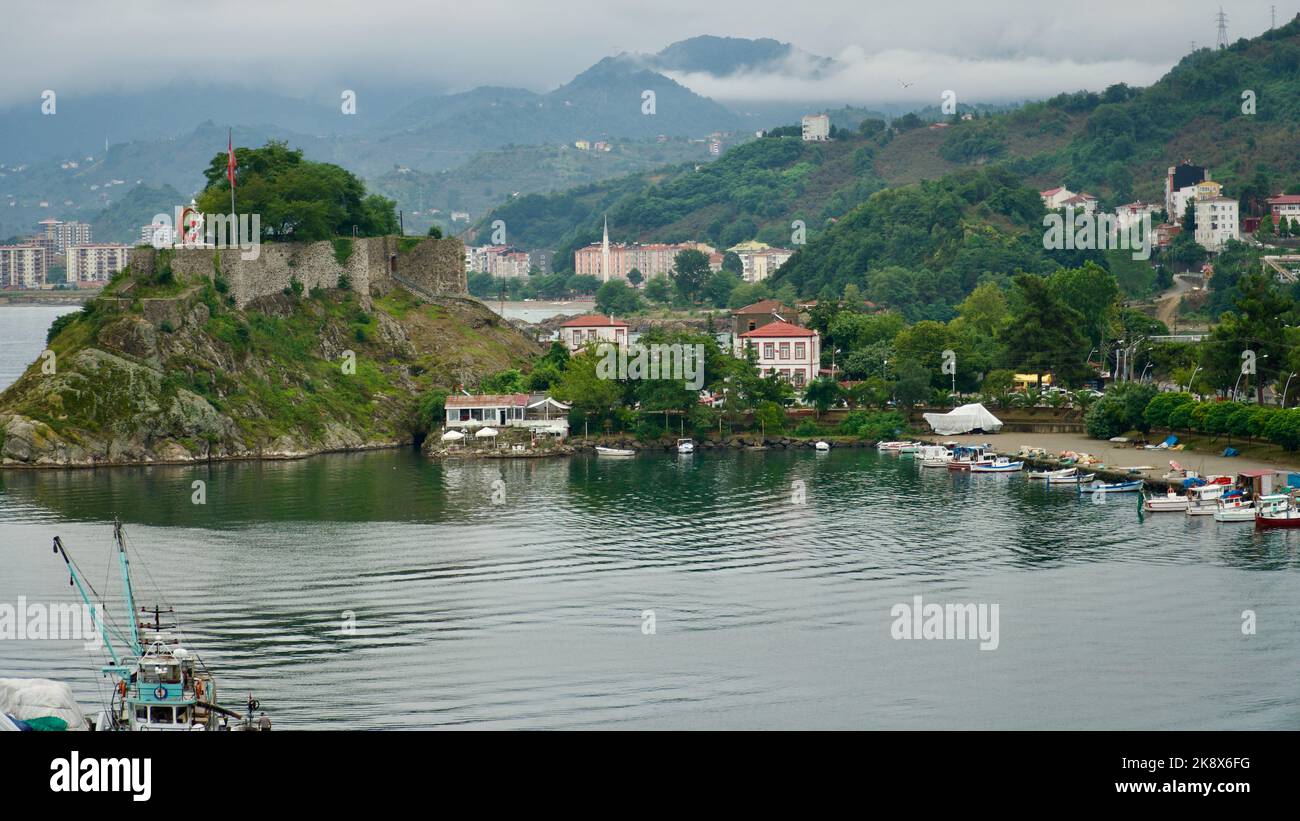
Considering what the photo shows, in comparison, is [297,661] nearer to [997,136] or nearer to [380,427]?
[380,427]

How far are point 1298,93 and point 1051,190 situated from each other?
2769cm

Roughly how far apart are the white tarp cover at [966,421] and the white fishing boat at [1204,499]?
57.9 ft

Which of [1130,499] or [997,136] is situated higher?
[997,136]

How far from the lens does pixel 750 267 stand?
166 metres

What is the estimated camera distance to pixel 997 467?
5538cm

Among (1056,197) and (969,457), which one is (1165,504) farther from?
(1056,197)

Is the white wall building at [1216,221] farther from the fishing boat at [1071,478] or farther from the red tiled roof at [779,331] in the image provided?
the fishing boat at [1071,478]

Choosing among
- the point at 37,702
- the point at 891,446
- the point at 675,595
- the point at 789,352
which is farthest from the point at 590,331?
the point at 37,702

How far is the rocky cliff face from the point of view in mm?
55719
